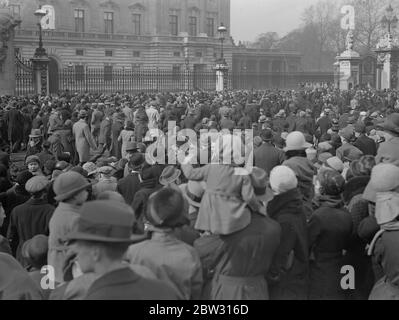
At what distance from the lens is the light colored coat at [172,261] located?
13.6 feet

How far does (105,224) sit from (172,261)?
115 cm

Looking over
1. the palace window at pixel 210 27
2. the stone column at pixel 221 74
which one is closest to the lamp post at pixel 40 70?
the stone column at pixel 221 74

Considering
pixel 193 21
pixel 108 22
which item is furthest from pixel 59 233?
pixel 193 21

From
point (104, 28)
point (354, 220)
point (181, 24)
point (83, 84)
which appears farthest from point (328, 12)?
point (354, 220)

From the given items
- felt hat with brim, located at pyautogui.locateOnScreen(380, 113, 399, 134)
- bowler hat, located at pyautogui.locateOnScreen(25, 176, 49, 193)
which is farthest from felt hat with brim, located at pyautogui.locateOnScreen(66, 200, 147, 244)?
felt hat with brim, located at pyautogui.locateOnScreen(380, 113, 399, 134)

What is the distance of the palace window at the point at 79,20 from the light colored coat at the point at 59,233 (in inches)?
2269

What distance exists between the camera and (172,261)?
416 centimetres

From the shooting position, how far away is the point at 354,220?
5.70 meters

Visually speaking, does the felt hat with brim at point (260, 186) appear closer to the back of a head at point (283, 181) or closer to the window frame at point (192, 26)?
the back of a head at point (283, 181)

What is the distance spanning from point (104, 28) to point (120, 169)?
55.3m

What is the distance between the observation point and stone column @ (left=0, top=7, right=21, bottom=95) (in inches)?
1076
